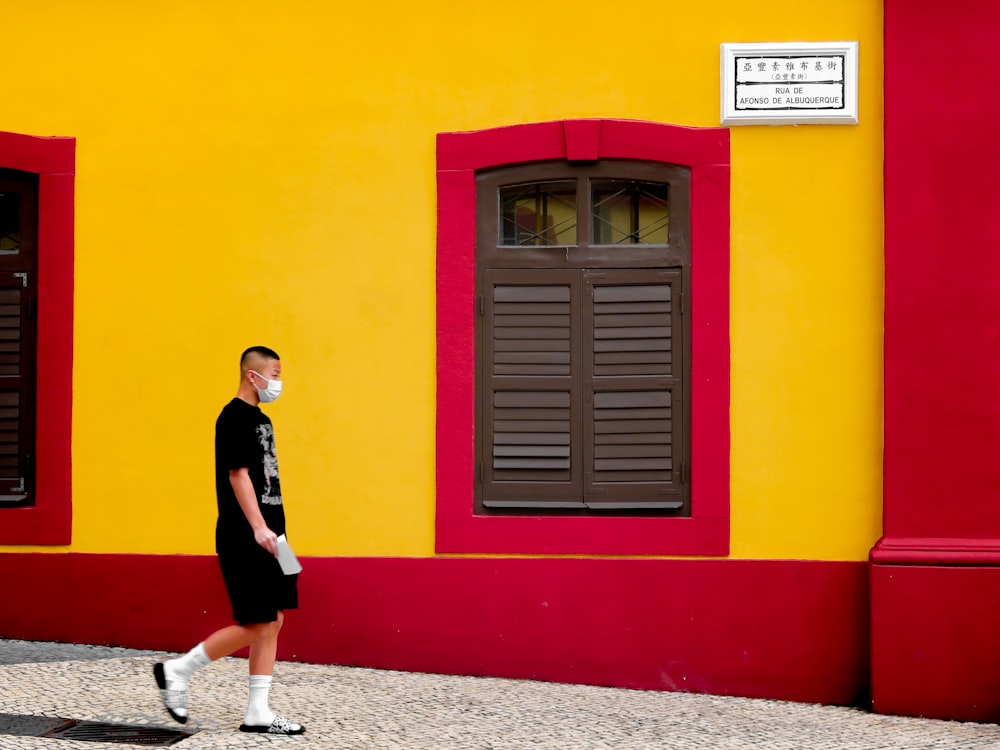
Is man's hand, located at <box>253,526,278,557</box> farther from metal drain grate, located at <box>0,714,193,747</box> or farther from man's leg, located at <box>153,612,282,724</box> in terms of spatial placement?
metal drain grate, located at <box>0,714,193,747</box>

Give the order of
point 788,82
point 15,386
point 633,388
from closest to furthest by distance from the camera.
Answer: point 788,82
point 633,388
point 15,386

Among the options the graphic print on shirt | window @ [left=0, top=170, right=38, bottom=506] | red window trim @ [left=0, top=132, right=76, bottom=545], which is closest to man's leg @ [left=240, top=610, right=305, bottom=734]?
the graphic print on shirt

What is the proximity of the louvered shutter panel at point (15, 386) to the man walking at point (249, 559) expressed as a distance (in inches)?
88.7

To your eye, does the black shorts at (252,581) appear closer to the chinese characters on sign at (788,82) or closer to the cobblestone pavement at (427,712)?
the cobblestone pavement at (427,712)

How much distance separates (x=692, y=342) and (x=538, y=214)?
1.12m

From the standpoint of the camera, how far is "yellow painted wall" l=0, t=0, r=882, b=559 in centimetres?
741

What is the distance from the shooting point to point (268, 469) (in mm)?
6090

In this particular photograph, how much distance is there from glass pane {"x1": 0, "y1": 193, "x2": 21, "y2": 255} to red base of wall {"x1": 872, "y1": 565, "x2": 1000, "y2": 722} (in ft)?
16.8

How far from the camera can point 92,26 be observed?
25.5 ft

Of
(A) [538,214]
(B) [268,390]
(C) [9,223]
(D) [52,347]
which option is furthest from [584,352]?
(C) [9,223]

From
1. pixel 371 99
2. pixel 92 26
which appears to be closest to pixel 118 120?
pixel 92 26

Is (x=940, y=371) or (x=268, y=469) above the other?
(x=940, y=371)

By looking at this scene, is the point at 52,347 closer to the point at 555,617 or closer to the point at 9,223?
the point at 9,223

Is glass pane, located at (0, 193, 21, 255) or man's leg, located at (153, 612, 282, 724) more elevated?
glass pane, located at (0, 193, 21, 255)
